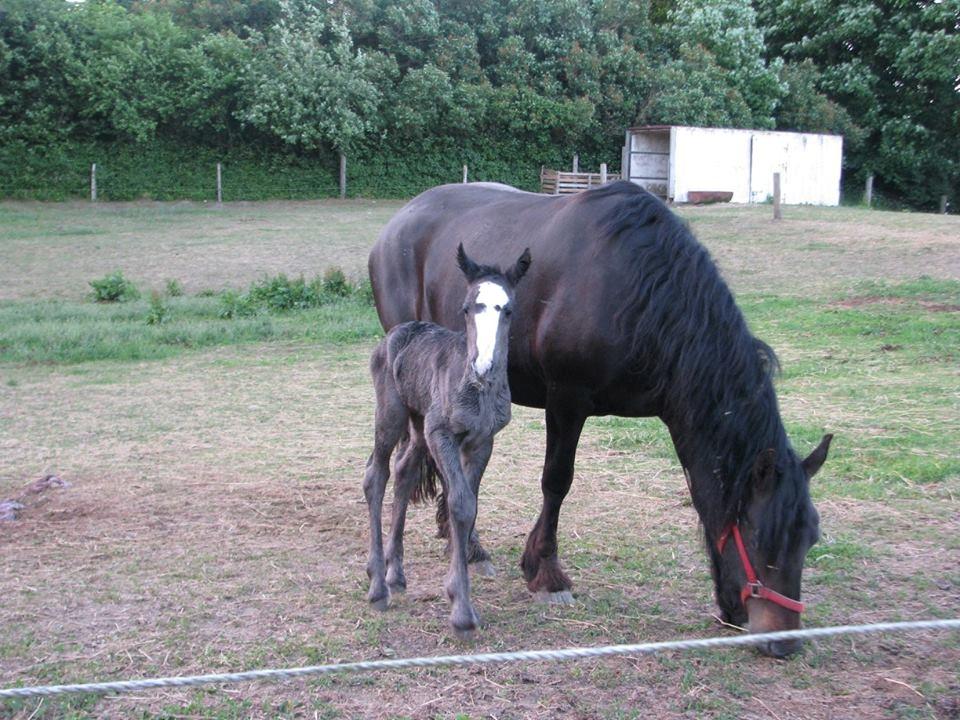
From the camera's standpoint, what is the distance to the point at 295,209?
96.7ft

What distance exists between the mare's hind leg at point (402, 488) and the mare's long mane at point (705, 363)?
1.20 m

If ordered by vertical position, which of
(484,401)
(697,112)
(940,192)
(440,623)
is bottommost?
(440,623)

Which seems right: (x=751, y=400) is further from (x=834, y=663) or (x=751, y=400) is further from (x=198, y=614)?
(x=198, y=614)

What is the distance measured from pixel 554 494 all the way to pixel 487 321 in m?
1.26

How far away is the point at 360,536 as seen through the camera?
5770 millimetres

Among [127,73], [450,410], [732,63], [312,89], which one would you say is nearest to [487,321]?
[450,410]

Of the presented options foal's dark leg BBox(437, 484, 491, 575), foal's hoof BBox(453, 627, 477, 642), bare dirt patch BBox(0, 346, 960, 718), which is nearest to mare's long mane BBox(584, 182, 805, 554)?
bare dirt patch BBox(0, 346, 960, 718)

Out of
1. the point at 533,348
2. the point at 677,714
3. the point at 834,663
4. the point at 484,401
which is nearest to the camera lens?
the point at 677,714

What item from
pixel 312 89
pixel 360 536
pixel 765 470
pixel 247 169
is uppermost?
pixel 312 89

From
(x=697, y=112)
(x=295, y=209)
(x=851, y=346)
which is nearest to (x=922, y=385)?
(x=851, y=346)

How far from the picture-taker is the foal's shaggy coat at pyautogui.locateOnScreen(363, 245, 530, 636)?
164 inches

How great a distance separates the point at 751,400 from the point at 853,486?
2589 mm

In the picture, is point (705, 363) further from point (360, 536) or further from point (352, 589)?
point (360, 536)

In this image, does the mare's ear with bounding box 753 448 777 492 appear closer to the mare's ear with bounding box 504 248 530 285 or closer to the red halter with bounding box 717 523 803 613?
the red halter with bounding box 717 523 803 613
